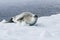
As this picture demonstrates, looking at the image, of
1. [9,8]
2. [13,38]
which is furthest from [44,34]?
[9,8]

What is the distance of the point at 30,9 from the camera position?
21.8 feet

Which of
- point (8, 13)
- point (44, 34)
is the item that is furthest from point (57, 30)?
point (8, 13)

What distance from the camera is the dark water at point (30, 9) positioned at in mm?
6344

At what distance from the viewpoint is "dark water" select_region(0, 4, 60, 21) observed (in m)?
6.34

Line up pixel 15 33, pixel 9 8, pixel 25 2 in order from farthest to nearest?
pixel 25 2, pixel 9 8, pixel 15 33

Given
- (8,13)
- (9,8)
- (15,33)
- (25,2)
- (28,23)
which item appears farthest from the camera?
(25,2)

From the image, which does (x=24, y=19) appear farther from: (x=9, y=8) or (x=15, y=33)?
(x=9, y=8)

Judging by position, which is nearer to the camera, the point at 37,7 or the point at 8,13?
the point at 8,13

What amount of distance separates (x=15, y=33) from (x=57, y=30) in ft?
1.68

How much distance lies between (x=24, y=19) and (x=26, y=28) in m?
0.32

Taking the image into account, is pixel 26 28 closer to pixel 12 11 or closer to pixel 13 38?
pixel 13 38

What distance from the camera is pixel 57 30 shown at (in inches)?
117

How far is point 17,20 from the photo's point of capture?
11.4 ft

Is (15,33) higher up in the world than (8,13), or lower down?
higher up
